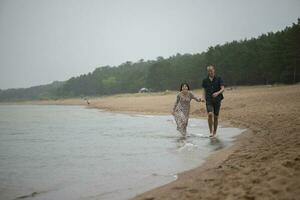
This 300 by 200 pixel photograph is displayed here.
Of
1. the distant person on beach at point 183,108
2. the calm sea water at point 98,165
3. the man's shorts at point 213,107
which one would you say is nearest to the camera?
the calm sea water at point 98,165

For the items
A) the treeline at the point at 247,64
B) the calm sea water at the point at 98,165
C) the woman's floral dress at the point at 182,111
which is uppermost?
the treeline at the point at 247,64

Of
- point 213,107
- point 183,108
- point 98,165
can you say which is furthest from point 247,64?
point 98,165

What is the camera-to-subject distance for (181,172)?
6.46 m

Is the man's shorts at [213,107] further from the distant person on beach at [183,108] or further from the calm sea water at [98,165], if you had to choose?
the calm sea water at [98,165]

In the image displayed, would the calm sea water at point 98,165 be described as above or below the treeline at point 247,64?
Answer: below

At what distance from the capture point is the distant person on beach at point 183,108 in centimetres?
1141

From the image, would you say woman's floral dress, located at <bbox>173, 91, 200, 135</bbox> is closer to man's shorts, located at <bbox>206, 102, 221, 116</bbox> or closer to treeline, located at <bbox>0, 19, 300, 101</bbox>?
man's shorts, located at <bbox>206, 102, 221, 116</bbox>

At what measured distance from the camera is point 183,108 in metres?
11.5

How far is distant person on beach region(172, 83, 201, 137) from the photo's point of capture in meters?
11.4

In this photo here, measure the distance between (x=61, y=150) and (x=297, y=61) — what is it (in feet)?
144

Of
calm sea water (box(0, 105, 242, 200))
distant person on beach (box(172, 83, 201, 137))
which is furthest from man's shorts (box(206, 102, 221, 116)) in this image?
calm sea water (box(0, 105, 242, 200))

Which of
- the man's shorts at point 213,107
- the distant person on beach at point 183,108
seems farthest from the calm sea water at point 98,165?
the man's shorts at point 213,107

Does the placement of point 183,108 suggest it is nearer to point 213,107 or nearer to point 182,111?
point 182,111

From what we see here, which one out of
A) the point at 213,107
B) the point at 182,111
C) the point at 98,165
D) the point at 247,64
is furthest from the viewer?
the point at 247,64
